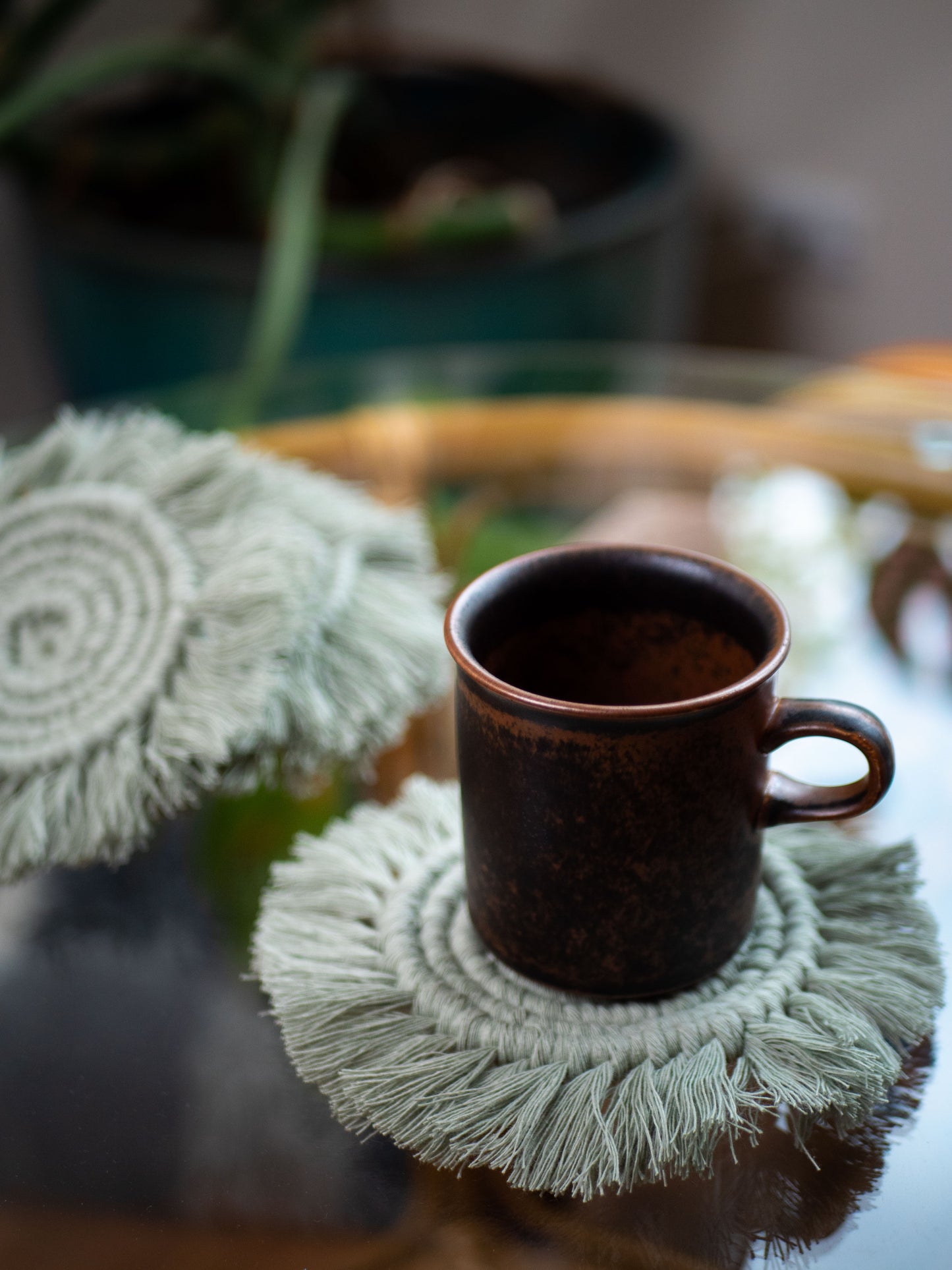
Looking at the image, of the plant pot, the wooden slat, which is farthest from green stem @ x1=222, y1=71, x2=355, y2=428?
the plant pot

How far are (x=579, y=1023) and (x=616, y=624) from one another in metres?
0.12

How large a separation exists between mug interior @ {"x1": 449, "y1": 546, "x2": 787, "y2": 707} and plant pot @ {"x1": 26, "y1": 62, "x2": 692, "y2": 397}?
0.90 meters

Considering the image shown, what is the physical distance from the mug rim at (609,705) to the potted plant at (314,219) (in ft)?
2.43

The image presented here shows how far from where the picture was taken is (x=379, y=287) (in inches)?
47.4

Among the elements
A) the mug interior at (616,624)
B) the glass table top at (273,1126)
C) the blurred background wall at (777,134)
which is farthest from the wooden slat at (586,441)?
the blurred background wall at (777,134)

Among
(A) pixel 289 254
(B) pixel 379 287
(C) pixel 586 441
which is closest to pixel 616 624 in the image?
(C) pixel 586 441

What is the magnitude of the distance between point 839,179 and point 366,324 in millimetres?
822

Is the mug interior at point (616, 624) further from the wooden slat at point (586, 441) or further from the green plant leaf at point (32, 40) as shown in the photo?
the green plant leaf at point (32, 40)

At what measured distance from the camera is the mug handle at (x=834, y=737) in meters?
0.32

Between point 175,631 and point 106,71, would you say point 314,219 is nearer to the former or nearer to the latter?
point 106,71

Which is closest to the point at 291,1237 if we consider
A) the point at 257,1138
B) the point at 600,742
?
the point at 257,1138

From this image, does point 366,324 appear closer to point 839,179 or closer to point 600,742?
point 839,179

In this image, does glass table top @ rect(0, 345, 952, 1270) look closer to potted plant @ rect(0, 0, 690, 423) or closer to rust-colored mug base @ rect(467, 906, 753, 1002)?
rust-colored mug base @ rect(467, 906, 753, 1002)

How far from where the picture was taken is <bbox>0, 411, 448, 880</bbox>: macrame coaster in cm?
40
